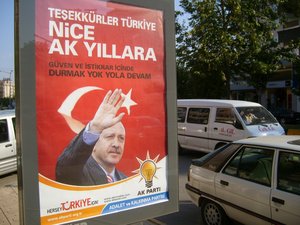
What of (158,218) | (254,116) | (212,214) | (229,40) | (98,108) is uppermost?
(229,40)

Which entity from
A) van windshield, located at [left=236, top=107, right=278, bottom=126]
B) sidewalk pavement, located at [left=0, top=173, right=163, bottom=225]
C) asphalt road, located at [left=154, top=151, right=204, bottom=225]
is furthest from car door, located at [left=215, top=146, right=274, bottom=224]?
van windshield, located at [left=236, top=107, right=278, bottom=126]

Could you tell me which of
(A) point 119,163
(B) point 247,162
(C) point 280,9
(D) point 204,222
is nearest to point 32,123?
(A) point 119,163

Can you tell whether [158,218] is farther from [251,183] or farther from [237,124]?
[237,124]

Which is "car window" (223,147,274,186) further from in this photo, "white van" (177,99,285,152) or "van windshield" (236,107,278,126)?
"van windshield" (236,107,278,126)

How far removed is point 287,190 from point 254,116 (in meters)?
6.75

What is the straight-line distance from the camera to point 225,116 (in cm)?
1079

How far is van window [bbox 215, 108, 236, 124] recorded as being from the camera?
10.6 meters

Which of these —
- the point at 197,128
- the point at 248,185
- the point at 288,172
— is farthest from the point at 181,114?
the point at 288,172

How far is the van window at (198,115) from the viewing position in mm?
11339

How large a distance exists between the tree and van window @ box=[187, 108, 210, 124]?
8.69 m

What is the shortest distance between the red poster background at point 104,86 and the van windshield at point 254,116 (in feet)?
26.7

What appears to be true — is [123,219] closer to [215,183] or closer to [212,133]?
[215,183]

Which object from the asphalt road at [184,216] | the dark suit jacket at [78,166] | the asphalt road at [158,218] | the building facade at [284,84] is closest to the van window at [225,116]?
the asphalt road at [158,218]

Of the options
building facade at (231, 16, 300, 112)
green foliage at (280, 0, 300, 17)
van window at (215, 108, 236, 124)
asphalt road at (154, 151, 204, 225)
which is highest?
green foliage at (280, 0, 300, 17)
